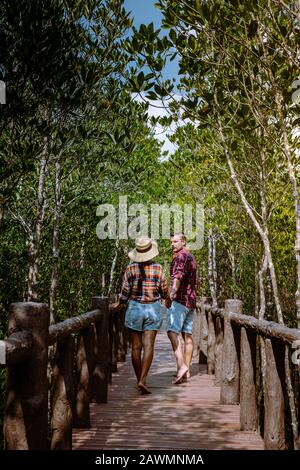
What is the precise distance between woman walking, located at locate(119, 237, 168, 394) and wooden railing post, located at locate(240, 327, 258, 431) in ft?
4.64

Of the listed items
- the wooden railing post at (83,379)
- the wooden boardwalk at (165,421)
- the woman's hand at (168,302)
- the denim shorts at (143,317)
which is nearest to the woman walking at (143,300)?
the denim shorts at (143,317)

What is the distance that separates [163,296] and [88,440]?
2.31m

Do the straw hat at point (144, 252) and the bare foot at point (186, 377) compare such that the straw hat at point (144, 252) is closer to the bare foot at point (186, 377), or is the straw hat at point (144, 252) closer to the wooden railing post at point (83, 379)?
the wooden railing post at point (83, 379)

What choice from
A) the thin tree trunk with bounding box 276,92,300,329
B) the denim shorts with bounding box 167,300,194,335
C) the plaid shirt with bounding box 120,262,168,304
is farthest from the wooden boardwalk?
the thin tree trunk with bounding box 276,92,300,329

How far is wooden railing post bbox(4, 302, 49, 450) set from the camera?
265 cm

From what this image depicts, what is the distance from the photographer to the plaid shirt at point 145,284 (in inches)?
241

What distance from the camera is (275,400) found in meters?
3.76

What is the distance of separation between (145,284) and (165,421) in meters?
1.70

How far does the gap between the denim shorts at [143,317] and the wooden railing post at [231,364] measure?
2.84ft

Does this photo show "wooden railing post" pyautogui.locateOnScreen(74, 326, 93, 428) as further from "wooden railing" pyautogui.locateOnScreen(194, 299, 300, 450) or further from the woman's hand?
the woman's hand

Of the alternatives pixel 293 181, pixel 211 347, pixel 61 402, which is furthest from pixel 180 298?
pixel 61 402

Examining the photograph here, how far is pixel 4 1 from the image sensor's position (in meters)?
5.89

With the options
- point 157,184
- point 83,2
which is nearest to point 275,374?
point 83,2

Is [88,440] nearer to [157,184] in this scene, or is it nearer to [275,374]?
[275,374]
